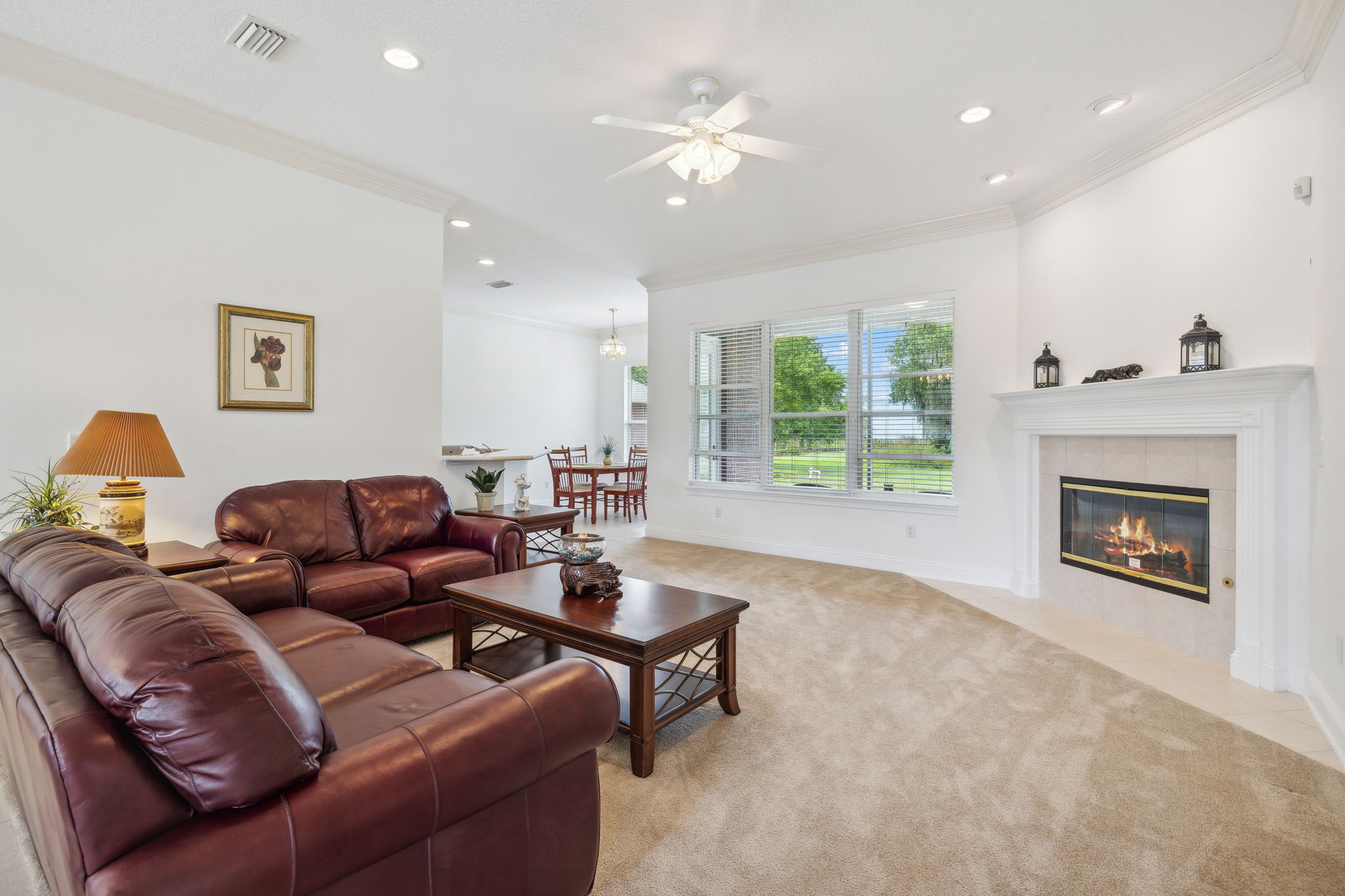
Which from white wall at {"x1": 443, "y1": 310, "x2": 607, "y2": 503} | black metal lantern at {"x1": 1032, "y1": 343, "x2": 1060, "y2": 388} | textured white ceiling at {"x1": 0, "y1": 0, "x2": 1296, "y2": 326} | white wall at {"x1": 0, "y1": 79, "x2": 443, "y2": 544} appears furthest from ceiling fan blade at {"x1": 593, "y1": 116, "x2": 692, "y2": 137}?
white wall at {"x1": 443, "y1": 310, "x2": 607, "y2": 503}

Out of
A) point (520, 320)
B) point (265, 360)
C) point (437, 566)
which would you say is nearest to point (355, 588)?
point (437, 566)

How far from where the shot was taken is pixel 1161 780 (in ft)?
6.95

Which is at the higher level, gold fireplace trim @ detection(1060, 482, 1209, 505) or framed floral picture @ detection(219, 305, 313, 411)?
framed floral picture @ detection(219, 305, 313, 411)

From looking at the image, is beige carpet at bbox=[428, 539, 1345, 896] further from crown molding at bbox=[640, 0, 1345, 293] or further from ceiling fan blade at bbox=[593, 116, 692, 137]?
crown molding at bbox=[640, 0, 1345, 293]

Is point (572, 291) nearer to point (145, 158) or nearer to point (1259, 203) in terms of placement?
point (145, 158)

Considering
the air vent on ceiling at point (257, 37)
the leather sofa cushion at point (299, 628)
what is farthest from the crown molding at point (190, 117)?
the leather sofa cushion at point (299, 628)

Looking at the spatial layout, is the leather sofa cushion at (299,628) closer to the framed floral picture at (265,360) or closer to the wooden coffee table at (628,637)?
the wooden coffee table at (628,637)

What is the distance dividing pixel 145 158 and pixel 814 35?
3324mm

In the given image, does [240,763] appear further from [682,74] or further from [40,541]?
[682,74]

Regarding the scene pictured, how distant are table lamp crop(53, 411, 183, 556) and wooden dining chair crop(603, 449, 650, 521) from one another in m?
5.14

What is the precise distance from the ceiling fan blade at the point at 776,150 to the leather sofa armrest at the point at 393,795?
2.41 m

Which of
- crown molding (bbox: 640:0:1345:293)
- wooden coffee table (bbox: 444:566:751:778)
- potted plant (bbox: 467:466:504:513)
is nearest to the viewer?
wooden coffee table (bbox: 444:566:751:778)

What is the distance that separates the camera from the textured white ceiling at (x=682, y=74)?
2.58 metres

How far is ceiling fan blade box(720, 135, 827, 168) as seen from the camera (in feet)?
9.45
